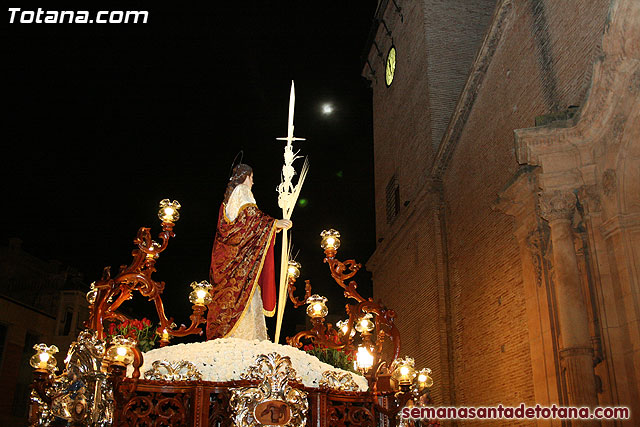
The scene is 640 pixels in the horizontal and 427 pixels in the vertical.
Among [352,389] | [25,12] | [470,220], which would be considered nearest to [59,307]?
[25,12]

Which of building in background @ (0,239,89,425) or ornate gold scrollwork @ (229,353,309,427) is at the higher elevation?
building in background @ (0,239,89,425)

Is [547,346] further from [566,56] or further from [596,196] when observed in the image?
[566,56]

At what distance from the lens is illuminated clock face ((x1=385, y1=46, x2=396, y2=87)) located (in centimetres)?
2066

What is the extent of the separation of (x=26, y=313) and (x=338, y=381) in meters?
18.3

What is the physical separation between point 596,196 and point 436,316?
690 cm

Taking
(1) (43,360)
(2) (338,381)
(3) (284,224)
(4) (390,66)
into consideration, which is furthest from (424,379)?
(4) (390,66)

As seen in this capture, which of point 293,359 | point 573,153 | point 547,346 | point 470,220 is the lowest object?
point 293,359

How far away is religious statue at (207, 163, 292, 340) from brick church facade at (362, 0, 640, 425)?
13.3 feet

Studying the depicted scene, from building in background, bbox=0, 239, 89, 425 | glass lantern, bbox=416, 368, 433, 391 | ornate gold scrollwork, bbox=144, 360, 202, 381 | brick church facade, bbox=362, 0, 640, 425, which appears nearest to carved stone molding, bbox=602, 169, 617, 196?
brick church facade, bbox=362, 0, 640, 425

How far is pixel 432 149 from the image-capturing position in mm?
16078

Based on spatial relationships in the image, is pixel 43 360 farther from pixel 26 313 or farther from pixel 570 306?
pixel 26 313

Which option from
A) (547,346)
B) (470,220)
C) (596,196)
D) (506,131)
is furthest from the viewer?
(470,220)

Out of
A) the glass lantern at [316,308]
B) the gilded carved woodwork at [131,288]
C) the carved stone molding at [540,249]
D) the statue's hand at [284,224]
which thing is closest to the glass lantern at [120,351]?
the gilded carved woodwork at [131,288]

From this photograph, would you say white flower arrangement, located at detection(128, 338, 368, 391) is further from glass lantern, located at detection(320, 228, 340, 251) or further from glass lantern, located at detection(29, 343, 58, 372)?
glass lantern, located at detection(320, 228, 340, 251)
